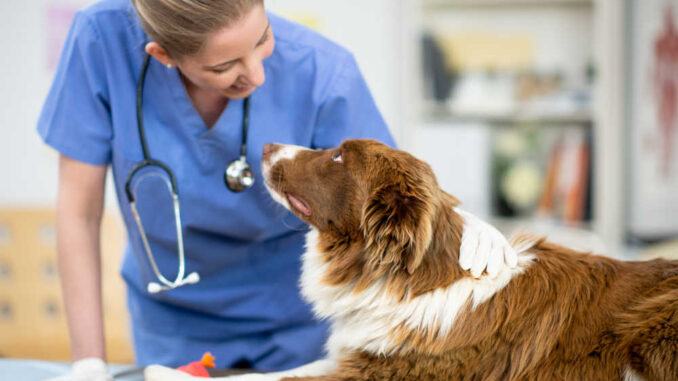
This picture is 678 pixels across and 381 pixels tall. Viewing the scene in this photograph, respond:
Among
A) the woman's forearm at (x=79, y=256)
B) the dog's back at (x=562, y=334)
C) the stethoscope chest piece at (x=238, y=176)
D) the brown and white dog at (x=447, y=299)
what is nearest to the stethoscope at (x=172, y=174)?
the stethoscope chest piece at (x=238, y=176)

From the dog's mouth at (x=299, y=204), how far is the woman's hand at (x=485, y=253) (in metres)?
0.35

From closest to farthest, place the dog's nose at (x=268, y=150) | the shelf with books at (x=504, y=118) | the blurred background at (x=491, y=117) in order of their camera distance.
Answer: the dog's nose at (x=268, y=150)
the blurred background at (x=491, y=117)
the shelf with books at (x=504, y=118)

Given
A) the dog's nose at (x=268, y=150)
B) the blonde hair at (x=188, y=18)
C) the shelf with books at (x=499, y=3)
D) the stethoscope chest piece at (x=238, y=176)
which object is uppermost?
the shelf with books at (x=499, y=3)

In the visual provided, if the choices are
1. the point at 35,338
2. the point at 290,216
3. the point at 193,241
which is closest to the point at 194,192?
the point at 193,241

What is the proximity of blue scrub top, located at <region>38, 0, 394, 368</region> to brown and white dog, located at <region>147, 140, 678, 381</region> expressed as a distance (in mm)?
237

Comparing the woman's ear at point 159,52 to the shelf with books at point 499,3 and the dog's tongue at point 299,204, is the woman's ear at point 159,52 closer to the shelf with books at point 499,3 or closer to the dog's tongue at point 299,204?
the dog's tongue at point 299,204

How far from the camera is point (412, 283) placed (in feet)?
3.63

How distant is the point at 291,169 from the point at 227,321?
52cm

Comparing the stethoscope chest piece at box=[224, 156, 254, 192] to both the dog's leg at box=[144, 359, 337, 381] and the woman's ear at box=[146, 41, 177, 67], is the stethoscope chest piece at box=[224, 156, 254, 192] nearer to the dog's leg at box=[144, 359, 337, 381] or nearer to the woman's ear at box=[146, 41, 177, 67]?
the woman's ear at box=[146, 41, 177, 67]

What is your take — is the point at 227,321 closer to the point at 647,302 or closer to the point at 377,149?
the point at 377,149

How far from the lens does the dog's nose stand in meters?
1.32

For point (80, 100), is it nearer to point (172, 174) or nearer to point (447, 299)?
point (172, 174)

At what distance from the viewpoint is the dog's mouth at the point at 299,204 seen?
1.28 m

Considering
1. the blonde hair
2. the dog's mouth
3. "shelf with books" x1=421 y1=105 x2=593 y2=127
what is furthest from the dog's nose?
"shelf with books" x1=421 y1=105 x2=593 y2=127
